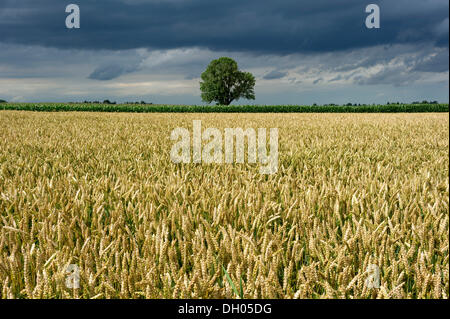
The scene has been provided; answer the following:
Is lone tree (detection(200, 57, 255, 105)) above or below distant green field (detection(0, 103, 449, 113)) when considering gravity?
above

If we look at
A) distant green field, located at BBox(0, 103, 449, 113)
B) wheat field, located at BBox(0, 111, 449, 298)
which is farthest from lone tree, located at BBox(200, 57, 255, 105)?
wheat field, located at BBox(0, 111, 449, 298)

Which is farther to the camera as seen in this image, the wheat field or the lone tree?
the lone tree

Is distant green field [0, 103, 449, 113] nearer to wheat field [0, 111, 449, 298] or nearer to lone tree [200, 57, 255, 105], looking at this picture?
lone tree [200, 57, 255, 105]

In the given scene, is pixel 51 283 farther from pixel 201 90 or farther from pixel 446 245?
pixel 201 90

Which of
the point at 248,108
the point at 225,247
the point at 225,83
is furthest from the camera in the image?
the point at 225,83

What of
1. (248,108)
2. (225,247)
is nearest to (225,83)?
(248,108)

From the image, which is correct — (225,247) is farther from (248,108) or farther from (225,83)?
(225,83)

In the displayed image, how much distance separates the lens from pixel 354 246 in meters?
1.52

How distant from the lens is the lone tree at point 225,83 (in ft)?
236

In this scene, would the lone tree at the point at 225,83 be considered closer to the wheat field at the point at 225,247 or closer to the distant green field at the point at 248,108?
the distant green field at the point at 248,108

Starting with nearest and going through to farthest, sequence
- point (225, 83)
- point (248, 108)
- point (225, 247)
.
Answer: point (225, 247) → point (248, 108) → point (225, 83)

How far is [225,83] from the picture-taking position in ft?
239

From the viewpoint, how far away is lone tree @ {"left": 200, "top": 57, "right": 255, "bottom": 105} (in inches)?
2837
